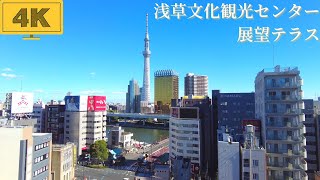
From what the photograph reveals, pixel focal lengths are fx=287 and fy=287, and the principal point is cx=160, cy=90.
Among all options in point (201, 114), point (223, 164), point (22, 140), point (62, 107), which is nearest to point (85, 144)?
point (62, 107)

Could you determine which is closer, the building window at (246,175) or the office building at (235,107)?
the building window at (246,175)

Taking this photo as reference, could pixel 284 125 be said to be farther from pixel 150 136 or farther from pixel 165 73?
pixel 165 73

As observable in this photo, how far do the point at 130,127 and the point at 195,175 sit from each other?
57.8m

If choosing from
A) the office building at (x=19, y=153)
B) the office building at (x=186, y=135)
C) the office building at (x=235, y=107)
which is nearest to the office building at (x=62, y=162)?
the office building at (x=19, y=153)

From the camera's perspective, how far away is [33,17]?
302 cm

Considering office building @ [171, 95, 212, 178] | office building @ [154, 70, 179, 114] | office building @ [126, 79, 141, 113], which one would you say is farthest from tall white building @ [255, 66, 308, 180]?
office building @ [126, 79, 141, 113]

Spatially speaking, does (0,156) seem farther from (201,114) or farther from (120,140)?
(120,140)

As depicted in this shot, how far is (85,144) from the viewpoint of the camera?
3641 centimetres

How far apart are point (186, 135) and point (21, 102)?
1529cm

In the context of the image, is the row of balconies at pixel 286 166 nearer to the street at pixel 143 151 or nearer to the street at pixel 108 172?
the street at pixel 108 172

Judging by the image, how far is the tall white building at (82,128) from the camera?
35500mm

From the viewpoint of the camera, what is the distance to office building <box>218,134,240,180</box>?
15180 mm

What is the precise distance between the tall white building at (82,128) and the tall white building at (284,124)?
25277 millimetres

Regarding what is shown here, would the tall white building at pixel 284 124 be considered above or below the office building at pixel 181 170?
above
